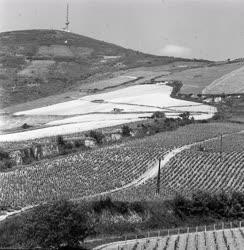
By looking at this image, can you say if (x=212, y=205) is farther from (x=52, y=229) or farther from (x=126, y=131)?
(x=126, y=131)

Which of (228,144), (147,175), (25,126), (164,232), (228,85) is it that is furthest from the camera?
(228,85)

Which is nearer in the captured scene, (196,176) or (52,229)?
(52,229)

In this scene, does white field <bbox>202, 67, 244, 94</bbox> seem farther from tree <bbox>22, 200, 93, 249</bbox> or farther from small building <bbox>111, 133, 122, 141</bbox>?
tree <bbox>22, 200, 93, 249</bbox>

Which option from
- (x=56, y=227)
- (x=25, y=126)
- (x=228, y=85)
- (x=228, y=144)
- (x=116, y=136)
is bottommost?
(x=25, y=126)

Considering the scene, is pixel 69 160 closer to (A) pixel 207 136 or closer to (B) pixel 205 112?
(A) pixel 207 136

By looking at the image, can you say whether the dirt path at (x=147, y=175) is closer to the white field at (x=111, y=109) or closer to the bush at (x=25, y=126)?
the white field at (x=111, y=109)

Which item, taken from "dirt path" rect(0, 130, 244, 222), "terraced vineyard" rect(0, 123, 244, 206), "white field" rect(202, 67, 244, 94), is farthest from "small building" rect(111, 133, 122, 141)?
"white field" rect(202, 67, 244, 94)

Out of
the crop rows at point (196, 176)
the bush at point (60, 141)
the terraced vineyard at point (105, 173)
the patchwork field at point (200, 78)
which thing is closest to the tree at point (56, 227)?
the terraced vineyard at point (105, 173)

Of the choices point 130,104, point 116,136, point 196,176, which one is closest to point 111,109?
point 130,104
